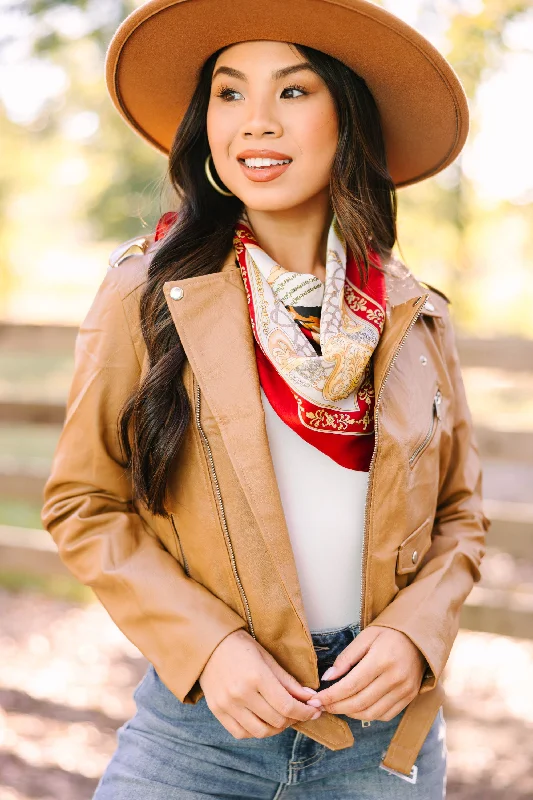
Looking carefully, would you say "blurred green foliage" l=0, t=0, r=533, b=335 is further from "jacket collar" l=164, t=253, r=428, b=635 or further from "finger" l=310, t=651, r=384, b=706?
"finger" l=310, t=651, r=384, b=706

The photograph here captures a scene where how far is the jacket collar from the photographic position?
1558 millimetres

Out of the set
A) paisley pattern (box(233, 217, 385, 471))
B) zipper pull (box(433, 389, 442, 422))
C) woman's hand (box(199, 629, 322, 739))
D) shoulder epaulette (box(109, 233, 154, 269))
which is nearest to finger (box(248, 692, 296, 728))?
woman's hand (box(199, 629, 322, 739))

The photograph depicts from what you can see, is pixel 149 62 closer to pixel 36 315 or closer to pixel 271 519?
pixel 271 519

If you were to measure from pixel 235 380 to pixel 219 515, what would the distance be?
27 centimetres

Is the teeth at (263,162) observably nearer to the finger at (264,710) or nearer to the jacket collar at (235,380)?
the jacket collar at (235,380)

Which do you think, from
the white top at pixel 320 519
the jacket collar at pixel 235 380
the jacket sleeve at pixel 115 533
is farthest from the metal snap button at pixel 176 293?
the white top at pixel 320 519

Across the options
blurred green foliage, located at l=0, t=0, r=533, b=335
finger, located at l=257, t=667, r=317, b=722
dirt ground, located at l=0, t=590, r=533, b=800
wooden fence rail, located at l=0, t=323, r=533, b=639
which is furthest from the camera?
blurred green foliage, located at l=0, t=0, r=533, b=335

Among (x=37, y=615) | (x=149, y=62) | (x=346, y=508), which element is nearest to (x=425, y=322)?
(x=346, y=508)

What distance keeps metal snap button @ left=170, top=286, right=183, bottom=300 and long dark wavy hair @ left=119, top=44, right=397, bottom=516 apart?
3 centimetres

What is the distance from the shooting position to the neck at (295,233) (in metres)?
1.92

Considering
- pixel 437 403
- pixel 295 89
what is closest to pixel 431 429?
pixel 437 403

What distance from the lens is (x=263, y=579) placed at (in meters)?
1.61

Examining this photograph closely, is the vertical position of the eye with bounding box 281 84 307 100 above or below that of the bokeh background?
above

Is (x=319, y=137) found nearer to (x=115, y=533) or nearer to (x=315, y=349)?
(x=315, y=349)
